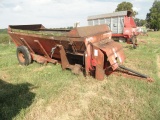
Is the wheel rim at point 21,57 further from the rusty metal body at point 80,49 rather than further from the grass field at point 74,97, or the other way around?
the grass field at point 74,97

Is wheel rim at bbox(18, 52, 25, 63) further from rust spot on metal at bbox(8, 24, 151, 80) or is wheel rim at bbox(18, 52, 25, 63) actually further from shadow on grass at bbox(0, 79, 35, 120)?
shadow on grass at bbox(0, 79, 35, 120)

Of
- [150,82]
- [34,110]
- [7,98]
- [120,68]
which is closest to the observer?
[34,110]

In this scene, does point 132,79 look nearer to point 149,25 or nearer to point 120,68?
point 120,68

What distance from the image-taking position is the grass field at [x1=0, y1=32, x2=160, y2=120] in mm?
4023

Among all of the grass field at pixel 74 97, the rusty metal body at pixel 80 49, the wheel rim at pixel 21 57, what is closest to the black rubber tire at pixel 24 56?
the wheel rim at pixel 21 57

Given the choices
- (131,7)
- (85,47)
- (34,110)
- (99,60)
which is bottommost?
(34,110)

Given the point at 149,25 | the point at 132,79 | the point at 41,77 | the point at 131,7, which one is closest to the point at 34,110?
the point at 41,77

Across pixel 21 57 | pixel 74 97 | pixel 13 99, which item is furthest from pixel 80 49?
pixel 21 57

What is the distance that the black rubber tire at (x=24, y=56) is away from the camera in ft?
24.9

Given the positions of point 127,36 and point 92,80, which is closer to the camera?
point 92,80

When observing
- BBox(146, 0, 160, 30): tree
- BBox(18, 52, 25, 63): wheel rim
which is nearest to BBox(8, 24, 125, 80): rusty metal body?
BBox(18, 52, 25, 63): wheel rim

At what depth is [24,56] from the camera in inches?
303

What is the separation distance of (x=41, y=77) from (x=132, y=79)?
114 inches

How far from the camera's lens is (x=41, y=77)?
20.2 ft
